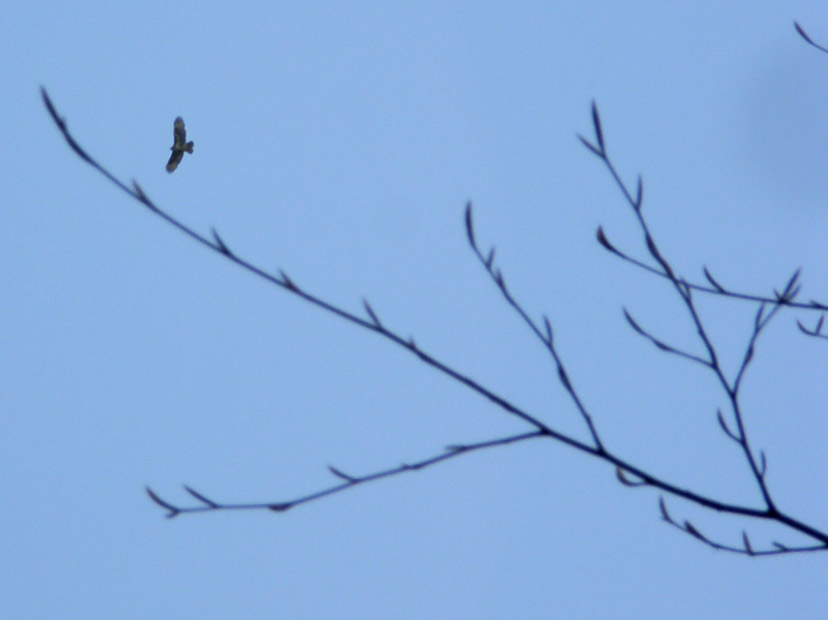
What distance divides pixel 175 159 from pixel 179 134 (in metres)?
0.08

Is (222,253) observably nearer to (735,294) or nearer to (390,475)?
(390,475)

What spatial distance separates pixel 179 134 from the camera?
61.1 inches

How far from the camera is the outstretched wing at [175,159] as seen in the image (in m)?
1.45

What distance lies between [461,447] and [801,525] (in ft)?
2.40

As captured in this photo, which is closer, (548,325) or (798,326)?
(548,325)

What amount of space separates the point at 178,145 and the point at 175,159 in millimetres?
49

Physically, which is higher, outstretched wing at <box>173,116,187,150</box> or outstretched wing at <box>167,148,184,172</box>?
outstretched wing at <box>173,116,187,150</box>

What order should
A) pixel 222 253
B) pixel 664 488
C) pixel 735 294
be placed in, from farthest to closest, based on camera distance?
pixel 735 294
pixel 664 488
pixel 222 253

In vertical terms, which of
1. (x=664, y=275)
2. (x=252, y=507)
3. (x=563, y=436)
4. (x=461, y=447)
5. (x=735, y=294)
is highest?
(x=735, y=294)

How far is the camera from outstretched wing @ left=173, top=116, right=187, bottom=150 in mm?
1526

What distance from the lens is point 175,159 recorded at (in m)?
1.49

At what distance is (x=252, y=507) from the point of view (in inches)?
59.4

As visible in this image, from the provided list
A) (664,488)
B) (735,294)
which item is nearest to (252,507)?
(664,488)

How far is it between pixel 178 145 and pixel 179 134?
0.03 m
